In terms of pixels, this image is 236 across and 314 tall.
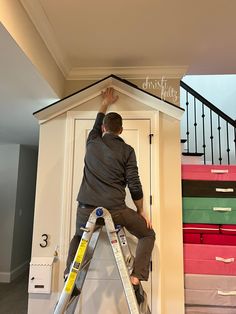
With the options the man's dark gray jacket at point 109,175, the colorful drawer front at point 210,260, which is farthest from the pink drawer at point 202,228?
the man's dark gray jacket at point 109,175

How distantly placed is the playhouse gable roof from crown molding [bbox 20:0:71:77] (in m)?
0.36

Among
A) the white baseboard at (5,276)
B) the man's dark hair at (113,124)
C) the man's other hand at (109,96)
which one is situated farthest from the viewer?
the white baseboard at (5,276)

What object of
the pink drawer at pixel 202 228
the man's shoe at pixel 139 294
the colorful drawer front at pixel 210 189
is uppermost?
the colorful drawer front at pixel 210 189

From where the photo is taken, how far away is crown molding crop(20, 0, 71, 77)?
179 cm

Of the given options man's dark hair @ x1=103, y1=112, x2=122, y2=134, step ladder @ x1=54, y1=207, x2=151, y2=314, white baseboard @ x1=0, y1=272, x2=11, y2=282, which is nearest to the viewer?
step ladder @ x1=54, y1=207, x2=151, y2=314

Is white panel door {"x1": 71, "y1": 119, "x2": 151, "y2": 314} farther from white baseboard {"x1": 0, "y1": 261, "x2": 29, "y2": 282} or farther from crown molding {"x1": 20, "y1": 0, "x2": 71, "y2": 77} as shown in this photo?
white baseboard {"x1": 0, "y1": 261, "x2": 29, "y2": 282}

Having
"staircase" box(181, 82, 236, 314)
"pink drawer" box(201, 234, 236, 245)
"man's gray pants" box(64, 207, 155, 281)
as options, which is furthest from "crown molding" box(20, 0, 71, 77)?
"pink drawer" box(201, 234, 236, 245)

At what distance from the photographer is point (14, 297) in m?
3.83

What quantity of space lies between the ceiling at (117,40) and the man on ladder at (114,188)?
0.75m

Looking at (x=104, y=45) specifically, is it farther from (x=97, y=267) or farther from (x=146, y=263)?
(x=97, y=267)

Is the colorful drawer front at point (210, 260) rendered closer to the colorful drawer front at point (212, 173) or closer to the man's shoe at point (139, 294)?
the colorful drawer front at point (212, 173)

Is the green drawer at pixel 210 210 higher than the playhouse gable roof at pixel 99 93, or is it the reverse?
Answer: the playhouse gable roof at pixel 99 93

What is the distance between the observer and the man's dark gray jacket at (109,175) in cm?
180

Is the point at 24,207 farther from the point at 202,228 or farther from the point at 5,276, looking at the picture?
the point at 202,228
